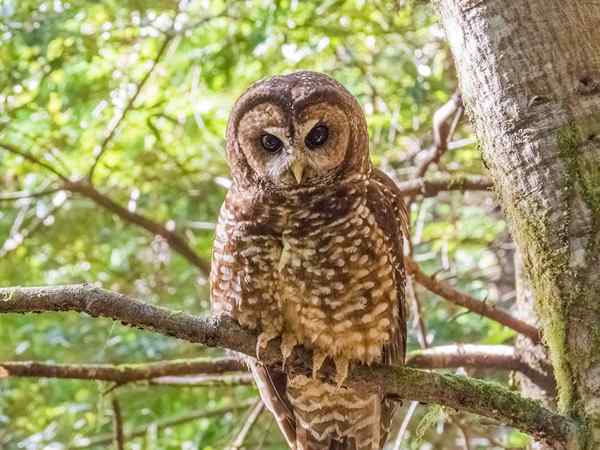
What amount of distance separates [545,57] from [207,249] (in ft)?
9.50

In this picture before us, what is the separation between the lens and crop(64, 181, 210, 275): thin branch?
3553 millimetres

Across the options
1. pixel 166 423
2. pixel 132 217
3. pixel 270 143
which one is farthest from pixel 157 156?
pixel 270 143

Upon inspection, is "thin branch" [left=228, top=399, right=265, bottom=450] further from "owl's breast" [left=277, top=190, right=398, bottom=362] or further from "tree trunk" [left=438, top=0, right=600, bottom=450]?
"tree trunk" [left=438, top=0, right=600, bottom=450]

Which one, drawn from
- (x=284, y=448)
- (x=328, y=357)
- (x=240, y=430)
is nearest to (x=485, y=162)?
(x=328, y=357)

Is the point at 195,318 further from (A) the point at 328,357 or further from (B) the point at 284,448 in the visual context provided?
(B) the point at 284,448

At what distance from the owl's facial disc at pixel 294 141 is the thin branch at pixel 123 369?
0.83 meters

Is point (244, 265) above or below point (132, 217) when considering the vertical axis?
below

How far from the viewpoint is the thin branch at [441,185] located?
10.9ft

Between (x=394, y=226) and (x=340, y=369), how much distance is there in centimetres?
49

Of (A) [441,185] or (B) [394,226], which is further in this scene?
(A) [441,185]

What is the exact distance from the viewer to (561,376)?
2066 mm

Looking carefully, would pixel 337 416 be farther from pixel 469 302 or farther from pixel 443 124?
pixel 443 124

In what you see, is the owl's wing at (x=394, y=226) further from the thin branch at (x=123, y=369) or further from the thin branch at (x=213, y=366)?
the thin branch at (x=123, y=369)

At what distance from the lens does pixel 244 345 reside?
232 centimetres
